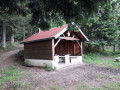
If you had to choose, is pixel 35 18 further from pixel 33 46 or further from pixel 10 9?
pixel 33 46

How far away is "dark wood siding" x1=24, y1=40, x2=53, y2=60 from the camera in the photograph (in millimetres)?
8148

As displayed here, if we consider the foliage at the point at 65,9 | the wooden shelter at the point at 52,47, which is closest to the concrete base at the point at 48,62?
the wooden shelter at the point at 52,47

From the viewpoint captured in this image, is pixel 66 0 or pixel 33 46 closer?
pixel 66 0

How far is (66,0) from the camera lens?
300 centimetres

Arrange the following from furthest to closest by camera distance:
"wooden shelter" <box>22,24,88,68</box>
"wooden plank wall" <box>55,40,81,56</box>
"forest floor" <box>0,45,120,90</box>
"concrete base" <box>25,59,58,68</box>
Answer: "wooden plank wall" <box>55,40,81,56</box>, "wooden shelter" <box>22,24,88,68</box>, "concrete base" <box>25,59,58,68</box>, "forest floor" <box>0,45,120,90</box>

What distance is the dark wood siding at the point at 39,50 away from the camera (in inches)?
321

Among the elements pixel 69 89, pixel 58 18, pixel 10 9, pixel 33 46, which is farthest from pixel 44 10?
pixel 33 46

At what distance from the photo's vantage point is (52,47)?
7816 mm

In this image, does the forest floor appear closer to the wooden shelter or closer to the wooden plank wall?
the wooden shelter

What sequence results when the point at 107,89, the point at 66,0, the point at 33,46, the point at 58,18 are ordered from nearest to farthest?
the point at 66,0 < the point at 107,89 < the point at 58,18 < the point at 33,46

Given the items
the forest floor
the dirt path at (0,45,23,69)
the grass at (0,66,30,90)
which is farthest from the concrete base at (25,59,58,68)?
the grass at (0,66,30,90)

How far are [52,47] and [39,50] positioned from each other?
1843 millimetres

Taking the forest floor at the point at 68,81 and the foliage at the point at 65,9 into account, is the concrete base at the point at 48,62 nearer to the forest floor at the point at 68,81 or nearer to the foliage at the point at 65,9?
the forest floor at the point at 68,81

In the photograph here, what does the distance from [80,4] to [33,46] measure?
7.74 meters
